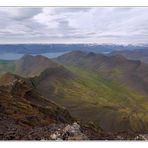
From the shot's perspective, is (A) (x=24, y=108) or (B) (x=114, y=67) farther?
(B) (x=114, y=67)

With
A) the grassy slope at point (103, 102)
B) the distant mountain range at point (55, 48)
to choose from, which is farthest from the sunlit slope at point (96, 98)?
the distant mountain range at point (55, 48)

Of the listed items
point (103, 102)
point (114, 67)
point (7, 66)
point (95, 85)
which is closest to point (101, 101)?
point (103, 102)

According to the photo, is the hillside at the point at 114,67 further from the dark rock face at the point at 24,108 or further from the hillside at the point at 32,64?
the dark rock face at the point at 24,108

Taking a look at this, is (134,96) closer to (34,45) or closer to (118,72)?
(118,72)

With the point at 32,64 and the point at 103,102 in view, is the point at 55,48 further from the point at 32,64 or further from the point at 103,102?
the point at 103,102

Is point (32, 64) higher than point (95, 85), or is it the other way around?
point (32, 64)

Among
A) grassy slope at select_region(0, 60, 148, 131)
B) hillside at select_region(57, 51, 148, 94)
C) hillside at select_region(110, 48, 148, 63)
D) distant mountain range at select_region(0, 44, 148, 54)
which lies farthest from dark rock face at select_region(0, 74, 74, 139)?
hillside at select_region(110, 48, 148, 63)

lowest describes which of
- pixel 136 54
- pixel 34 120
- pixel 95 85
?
pixel 34 120
